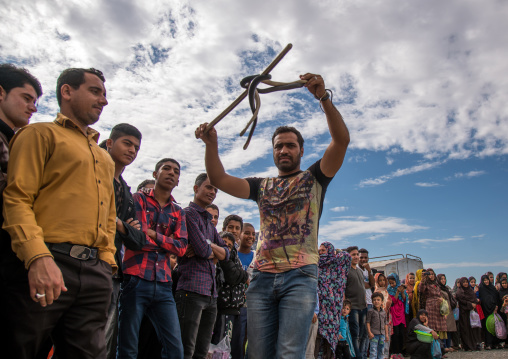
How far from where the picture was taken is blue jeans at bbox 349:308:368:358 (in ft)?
27.0

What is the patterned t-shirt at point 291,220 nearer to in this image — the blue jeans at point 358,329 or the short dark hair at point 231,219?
the short dark hair at point 231,219

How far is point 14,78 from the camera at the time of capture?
255 cm

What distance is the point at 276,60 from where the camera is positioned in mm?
2797

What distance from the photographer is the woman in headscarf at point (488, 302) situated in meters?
12.6

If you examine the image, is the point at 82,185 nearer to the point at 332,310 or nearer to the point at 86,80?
the point at 86,80

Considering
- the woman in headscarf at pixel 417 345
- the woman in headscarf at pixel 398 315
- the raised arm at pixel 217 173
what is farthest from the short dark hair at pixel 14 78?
the woman in headscarf at pixel 398 315

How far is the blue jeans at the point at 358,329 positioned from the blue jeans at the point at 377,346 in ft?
0.61

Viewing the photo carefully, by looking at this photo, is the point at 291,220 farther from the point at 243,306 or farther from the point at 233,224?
the point at 243,306

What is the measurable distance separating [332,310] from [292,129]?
4820 millimetres

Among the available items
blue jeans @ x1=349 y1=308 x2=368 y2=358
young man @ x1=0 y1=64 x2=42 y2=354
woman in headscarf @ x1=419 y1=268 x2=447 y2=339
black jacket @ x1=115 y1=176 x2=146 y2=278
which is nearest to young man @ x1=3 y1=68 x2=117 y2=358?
young man @ x1=0 y1=64 x2=42 y2=354

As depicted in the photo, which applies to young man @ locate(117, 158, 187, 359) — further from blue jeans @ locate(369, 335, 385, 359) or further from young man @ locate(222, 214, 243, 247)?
blue jeans @ locate(369, 335, 385, 359)

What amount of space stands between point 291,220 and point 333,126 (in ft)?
2.54

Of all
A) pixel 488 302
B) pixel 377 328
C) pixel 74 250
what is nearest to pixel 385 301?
pixel 377 328

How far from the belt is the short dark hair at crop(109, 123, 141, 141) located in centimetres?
182
